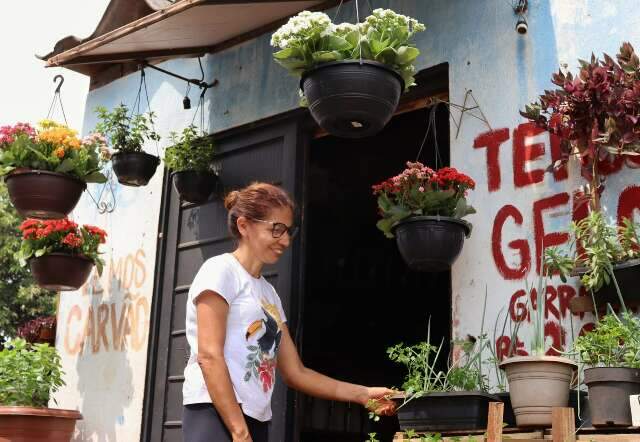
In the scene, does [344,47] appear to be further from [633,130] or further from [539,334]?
[539,334]

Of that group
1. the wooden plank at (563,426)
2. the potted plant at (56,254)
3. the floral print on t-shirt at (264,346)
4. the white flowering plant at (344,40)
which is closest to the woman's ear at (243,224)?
the floral print on t-shirt at (264,346)

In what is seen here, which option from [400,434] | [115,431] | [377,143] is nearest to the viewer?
[400,434]

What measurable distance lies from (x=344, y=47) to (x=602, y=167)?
1351 millimetres

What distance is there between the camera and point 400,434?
3.17m

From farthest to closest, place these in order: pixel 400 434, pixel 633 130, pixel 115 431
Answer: pixel 115 431
pixel 633 130
pixel 400 434

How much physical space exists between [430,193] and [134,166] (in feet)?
9.05

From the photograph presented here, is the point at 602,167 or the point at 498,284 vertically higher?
the point at 602,167

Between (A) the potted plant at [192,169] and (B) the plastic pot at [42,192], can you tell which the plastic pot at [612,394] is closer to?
(A) the potted plant at [192,169]

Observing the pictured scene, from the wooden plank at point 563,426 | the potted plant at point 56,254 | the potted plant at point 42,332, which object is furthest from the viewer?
the potted plant at point 42,332

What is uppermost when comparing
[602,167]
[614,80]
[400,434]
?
[614,80]

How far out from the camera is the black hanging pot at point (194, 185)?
600 centimetres

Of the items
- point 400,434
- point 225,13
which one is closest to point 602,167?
point 400,434

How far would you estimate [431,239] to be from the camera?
4105mm

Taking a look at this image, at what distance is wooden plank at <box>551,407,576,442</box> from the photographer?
268cm
